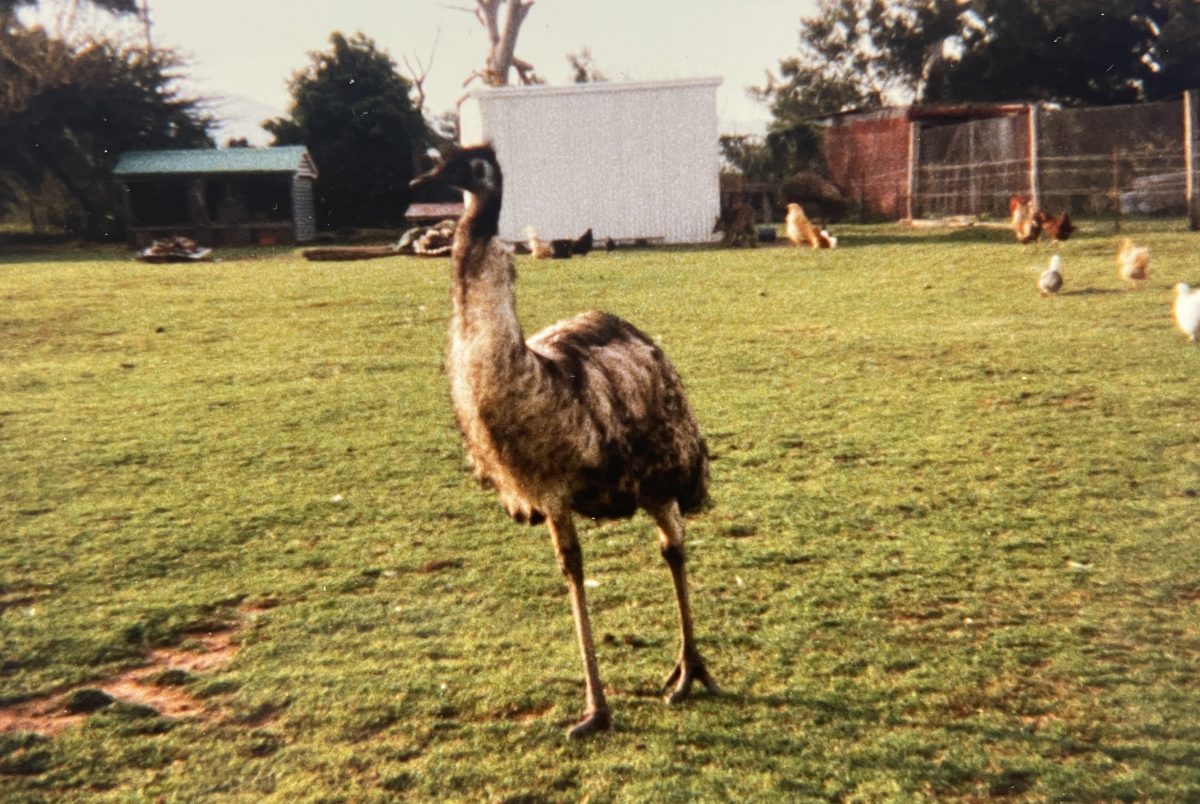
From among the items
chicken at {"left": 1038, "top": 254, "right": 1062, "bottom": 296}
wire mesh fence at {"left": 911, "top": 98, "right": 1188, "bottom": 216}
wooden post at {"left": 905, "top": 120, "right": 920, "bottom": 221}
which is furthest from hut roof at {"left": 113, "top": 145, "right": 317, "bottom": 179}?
chicken at {"left": 1038, "top": 254, "right": 1062, "bottom": 296}

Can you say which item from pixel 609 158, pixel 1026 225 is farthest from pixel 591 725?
pixel 609 158

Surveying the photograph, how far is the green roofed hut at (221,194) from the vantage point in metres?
31.7

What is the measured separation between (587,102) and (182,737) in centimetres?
2292

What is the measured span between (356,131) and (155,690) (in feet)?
86.3

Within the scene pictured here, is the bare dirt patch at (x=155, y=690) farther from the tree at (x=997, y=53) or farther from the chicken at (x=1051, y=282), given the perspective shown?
the tree at (x=997, y=53)

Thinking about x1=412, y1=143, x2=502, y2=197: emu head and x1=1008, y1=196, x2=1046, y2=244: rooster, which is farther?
x1=1008, y1=196, x2=1046, y2=244: rooster

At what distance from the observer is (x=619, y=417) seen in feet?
12.6

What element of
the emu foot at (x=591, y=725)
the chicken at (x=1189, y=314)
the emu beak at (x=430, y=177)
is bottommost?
the emu foot at (x=591, y=725)

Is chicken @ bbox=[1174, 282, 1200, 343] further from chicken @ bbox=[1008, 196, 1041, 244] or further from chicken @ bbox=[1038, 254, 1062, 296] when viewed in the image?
chicken @ bbox=[1008, 196, 1041, 244]

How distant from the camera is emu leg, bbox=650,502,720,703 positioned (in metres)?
4.06

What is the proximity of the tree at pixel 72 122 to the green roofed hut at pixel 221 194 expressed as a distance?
0.96m

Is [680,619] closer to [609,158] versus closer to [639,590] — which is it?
[639,590]

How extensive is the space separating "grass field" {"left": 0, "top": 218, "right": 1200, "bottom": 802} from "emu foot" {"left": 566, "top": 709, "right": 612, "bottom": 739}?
0.21 ft

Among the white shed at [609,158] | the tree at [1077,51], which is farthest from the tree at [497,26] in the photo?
the tree at [1077,51]
